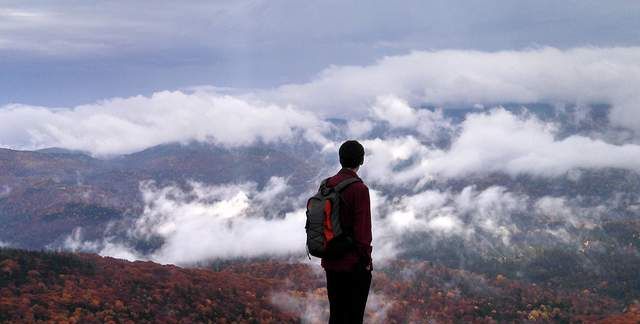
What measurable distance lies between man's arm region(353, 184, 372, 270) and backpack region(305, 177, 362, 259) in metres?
0.15

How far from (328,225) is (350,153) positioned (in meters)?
1.56

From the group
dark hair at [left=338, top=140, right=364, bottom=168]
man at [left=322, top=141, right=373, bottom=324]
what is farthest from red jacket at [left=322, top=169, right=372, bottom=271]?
dark hair at [left=338, top=140, right=364, bottom=168]

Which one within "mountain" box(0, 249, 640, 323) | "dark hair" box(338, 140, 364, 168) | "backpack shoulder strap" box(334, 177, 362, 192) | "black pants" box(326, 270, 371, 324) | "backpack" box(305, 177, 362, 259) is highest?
"mountain" box(0, 249, 640, 323)

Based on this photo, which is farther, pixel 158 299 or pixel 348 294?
pixel 158 299

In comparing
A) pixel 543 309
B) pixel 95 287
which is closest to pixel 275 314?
pixel 95 287

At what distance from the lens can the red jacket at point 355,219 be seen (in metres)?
10.0

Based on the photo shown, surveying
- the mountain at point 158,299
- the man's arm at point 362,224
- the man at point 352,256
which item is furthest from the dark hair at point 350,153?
the mountain at point 158,299

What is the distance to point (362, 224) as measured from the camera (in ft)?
33.3

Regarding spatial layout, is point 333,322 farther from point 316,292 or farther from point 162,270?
point 316,292

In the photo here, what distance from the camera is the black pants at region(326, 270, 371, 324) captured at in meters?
10.6

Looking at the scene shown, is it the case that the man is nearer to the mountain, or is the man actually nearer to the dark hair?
the dark hair

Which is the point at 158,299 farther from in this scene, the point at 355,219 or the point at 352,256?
the point at 355,219

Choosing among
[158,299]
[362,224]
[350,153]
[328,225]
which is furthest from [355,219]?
[158,299]

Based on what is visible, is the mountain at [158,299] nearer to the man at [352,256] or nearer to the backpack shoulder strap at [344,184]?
the man at [352,256]
